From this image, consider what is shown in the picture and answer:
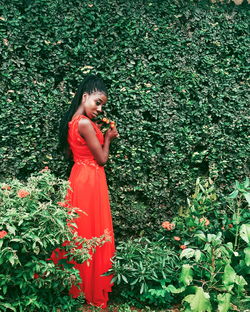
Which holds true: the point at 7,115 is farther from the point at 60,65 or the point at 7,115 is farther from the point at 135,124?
the point at 135,124

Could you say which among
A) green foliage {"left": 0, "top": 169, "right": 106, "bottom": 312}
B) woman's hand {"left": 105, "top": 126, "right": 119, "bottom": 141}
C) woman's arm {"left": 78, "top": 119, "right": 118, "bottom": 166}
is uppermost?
woman's hand {"left": 105, "top": 126, "right": 119, "bottom": 141}

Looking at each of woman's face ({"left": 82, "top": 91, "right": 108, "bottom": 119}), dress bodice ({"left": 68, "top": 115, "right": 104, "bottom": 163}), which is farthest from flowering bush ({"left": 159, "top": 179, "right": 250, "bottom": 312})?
woman's face ({"left": 82, "top": 91, "right": 108, "bottom": 119})

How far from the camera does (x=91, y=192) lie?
3617 mm

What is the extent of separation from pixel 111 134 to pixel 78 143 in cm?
41

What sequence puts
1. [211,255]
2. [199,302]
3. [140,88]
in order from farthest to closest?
[140,88], [211,255], [199,302]

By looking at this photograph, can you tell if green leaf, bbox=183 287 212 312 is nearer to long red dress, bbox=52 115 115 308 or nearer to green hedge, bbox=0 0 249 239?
long red dress, bbox=52 115 115 308

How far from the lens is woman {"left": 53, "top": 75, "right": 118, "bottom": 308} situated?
11.7ft

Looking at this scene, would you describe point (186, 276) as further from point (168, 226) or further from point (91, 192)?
point (91, 192)

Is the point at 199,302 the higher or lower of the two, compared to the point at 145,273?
lower

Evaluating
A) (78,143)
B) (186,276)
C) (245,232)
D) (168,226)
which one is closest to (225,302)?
(186,276)

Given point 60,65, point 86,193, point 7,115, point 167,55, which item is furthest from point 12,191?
point 167,55

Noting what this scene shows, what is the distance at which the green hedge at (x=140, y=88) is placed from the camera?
12.7ft

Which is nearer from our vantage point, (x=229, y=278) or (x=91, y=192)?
(x=229, y=278)

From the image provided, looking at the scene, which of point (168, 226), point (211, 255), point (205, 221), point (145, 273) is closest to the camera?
point (211, 255)
